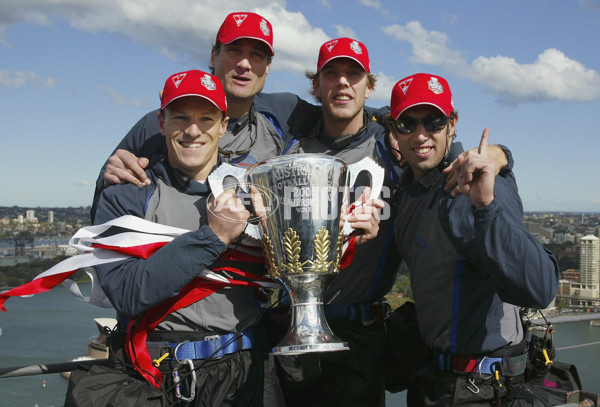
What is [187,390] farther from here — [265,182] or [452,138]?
[452,138]

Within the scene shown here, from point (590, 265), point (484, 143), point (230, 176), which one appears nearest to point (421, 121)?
point (484, 143)

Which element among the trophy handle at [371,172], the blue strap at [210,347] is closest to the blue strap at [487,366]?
the trophy handle at [371,172]

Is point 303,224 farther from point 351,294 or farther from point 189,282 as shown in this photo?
point 351,294

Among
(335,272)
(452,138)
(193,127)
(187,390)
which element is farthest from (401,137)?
(187,390)

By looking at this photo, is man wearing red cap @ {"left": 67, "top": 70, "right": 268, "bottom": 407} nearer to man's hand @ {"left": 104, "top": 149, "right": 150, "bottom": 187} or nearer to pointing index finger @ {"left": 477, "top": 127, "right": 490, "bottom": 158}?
man's hand @ {"left": 104, "top": 149, "right": 150, "bottom": 187}

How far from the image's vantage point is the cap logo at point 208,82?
2619 mm

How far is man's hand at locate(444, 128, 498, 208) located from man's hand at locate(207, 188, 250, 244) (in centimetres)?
83

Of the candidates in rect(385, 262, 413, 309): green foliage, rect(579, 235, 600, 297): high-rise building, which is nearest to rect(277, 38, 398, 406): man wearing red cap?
rect(385, 262, 413, 309): green foliage

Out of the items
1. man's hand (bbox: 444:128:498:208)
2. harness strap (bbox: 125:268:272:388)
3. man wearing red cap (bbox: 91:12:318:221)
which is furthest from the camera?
man wearing red cap (bbox: 91:12:318:221)

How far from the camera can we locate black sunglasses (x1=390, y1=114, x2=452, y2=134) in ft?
9.04

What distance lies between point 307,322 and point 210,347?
0.44 meters

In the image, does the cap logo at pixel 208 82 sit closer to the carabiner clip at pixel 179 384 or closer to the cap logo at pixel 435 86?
the cap logo at pixel 435 86

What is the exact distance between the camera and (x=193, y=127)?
8.58ft

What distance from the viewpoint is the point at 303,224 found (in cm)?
240
